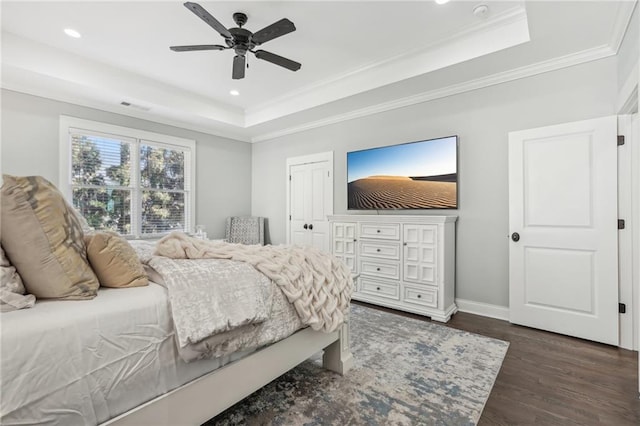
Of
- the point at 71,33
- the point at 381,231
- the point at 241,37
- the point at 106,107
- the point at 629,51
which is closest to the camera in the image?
the point at 629,51

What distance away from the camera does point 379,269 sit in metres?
3.65

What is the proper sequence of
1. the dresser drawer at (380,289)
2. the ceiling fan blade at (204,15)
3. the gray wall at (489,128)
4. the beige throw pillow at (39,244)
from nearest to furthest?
the beige throw pillow at (39,244)
the ceiling fan blade at (204,15)
the gray wall at (489,128)
the dresser drawer at (380,289)

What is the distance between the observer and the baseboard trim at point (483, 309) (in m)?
3.19

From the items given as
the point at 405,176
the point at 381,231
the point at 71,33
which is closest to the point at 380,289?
the point at 381,231

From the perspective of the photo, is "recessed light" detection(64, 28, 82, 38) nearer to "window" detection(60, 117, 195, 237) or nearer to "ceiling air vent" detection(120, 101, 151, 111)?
"ceiling air vent" detection(120, 101, 151, 111)

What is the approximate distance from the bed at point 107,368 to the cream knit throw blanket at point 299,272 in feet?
1.36

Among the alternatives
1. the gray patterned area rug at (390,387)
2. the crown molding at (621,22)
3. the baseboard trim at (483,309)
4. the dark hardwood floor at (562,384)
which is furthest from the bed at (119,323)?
the crown molding at (621,22)

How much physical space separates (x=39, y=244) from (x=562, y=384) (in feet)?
9.74

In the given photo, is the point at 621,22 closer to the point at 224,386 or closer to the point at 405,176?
the point at 405,176

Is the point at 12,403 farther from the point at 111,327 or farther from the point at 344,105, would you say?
the point at 344,105

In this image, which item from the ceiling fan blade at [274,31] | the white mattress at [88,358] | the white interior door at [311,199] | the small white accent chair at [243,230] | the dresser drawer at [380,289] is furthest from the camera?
the small white accent chair at [243,230]

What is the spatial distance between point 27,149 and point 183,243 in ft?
10.6

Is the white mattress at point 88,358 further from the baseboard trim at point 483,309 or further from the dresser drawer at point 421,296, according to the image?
the baseboard trim at point 483,309

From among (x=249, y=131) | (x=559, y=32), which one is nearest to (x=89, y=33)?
(x=249, y=131)
